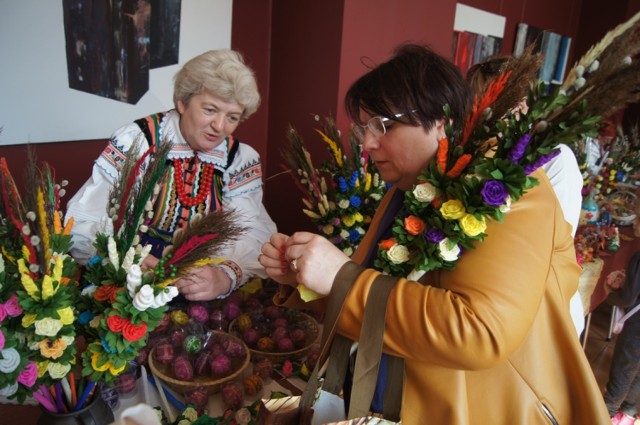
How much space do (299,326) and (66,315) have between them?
0.80m

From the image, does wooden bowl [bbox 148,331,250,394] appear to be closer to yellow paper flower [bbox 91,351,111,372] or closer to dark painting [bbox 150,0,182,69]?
yellow paper flower [bbox 91,351,111,372]

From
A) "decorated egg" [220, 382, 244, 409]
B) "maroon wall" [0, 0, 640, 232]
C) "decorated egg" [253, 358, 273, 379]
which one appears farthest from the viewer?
"maroon wall" [0, 0, 640, 232]

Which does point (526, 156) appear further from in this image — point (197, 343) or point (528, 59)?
point (197, 343)

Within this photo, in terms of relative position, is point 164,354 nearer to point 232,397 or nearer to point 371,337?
point 232,397

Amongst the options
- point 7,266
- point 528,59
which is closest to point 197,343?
point 7,266

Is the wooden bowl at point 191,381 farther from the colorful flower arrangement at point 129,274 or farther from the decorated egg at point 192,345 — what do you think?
the colorful flower arrangement at point 129,274

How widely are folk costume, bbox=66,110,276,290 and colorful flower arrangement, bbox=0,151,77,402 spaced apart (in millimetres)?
633

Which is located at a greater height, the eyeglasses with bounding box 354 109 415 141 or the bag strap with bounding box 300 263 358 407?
the eyeglasses with bounding box 354 109 415 141

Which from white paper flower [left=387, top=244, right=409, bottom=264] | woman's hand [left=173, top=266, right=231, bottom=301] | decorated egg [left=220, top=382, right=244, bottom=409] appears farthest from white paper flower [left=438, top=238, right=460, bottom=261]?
woman's hand [left=173, top=266, right=231, bottom=301]

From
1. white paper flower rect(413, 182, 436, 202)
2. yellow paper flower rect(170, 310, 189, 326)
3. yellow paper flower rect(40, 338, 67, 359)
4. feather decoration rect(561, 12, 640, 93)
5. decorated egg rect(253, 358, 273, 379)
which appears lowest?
decorated egg rect(253, 358, 273, 379)

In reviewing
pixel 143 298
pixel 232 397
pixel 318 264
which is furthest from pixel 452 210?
pixel 232 397

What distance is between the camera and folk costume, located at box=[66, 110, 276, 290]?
1542mm

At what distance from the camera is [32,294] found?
0.75 meters

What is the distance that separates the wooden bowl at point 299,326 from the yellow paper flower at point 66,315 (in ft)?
1.98
